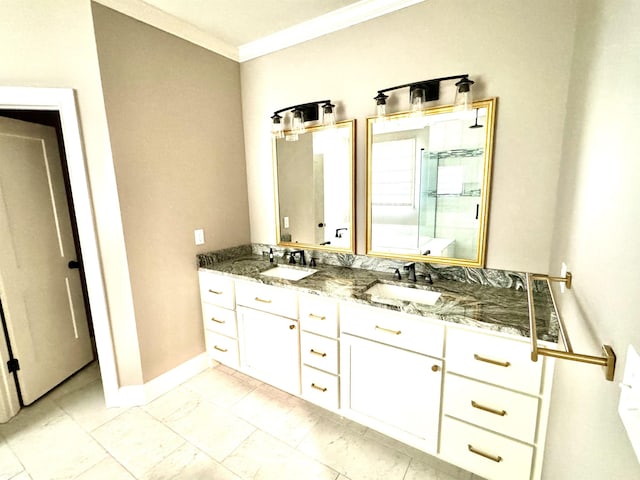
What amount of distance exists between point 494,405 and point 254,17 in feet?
8.81

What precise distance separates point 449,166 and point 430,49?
0.70 meters

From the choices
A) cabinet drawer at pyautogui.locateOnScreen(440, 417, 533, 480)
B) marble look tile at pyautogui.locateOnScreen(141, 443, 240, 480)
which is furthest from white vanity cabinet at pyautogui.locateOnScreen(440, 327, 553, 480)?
marble look tile at pyautogui.locateOnScreen(141, 443, 240, 480)

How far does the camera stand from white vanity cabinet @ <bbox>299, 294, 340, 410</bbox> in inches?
67.7

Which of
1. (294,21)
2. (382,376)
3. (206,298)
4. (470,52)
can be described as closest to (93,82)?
(294,21)

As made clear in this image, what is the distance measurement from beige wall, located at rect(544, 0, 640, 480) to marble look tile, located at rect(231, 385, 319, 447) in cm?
126

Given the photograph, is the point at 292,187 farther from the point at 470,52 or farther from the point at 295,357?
the point at 470,52

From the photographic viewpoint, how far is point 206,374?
240 cm

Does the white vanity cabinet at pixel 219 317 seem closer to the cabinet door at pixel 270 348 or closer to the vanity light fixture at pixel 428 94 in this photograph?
the cabinet door at pixel 270 348

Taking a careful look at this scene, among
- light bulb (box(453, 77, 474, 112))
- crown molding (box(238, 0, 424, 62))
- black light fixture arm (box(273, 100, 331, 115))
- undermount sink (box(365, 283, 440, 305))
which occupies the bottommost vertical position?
undermount sink (box(365, 283, 440, 305))

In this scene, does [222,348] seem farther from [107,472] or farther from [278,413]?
[107,472]

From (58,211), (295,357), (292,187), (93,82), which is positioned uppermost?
(93,82)

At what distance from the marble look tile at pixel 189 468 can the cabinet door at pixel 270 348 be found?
1.89ft

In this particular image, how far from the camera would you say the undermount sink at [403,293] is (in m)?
1.70

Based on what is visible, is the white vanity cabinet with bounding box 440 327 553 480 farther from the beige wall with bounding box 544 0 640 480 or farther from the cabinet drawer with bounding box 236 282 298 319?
the cabinet drawer with bounding box 236 282 298 319
